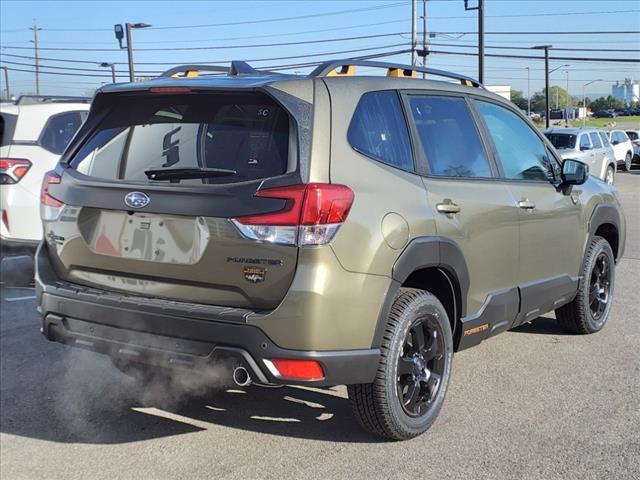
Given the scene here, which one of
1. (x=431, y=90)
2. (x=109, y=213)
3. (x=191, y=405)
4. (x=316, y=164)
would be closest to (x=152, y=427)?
(x=191, y=405)

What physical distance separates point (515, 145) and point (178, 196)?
2.56 m

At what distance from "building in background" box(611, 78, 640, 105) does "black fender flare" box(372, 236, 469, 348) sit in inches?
4435

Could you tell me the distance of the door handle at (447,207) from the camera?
3.74 metres

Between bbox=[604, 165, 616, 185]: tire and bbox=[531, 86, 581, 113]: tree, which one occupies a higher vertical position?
bbox=[531, 86, 581, 113]: tree

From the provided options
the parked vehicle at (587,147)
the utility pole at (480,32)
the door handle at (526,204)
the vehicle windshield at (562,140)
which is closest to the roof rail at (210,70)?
the door handle at (526,204)

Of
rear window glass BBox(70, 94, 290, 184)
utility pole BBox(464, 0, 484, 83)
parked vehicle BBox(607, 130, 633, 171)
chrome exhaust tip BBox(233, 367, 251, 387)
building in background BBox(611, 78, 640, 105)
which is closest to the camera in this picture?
chrome exhaust tip BBox(233, 367, 251, 387)

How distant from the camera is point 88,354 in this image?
531cm

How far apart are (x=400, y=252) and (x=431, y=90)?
1220 millimetres

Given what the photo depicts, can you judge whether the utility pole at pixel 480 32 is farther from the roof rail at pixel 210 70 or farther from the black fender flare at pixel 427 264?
the black fender flare at pixel 427 264

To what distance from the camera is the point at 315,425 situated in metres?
3.97

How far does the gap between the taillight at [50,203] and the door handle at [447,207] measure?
2.02m

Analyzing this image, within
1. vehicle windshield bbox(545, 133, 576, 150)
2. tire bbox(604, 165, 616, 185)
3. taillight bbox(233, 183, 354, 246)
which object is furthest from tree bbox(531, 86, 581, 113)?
taillight bbox(233, 183, 354, 246)

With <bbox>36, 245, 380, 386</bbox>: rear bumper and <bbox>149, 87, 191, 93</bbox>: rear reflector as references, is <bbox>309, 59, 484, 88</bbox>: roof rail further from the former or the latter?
<bbox>36, 245, 380, 386</bbox>: rear bumper

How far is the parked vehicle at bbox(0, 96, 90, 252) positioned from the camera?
22.6ft
